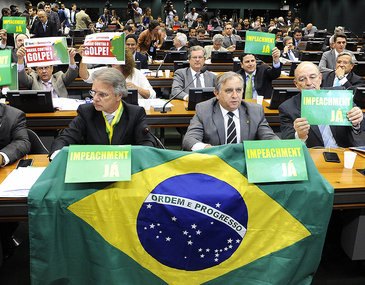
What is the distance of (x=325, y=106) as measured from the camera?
2.68m

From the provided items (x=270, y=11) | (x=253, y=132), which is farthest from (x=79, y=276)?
(x=270, y=11)

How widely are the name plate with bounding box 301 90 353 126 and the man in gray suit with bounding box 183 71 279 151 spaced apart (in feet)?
1.28

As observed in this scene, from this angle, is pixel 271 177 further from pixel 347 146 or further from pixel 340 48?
pixel 340 48

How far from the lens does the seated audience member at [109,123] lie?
286 cm

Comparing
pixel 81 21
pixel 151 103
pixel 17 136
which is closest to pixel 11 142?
pixel 17 136

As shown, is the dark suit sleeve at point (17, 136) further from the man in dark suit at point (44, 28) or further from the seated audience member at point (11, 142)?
the man in dark suit at point (44, 28)

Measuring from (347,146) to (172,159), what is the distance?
6.09 ft

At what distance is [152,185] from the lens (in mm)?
1896

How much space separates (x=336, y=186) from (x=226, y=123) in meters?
1.00

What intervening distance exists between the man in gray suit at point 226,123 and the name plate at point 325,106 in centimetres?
39

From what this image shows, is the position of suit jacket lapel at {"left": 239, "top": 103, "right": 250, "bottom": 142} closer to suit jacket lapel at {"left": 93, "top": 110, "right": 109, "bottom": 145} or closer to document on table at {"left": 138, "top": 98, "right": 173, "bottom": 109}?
suit jacket lapel at {"left": 93, "top": 110, "right": 109, "bottom": 145}

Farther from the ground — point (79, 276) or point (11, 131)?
point (11, 131)

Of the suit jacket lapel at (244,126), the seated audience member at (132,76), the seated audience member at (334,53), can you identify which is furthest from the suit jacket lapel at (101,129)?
the seated audience member at (334,53)

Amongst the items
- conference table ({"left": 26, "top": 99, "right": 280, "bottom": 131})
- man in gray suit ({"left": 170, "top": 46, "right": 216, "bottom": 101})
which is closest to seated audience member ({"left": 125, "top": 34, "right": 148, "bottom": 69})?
man in gray suit ({"left": 170, "top": 46, "right": 216, "bottom": 101})
